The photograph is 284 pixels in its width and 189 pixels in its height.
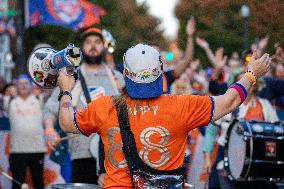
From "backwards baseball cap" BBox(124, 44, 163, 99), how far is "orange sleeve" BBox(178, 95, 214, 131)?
0.18 metres

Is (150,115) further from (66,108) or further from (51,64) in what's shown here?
(51,64)

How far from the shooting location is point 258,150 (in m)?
7.69

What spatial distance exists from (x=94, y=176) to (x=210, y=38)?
1305cm

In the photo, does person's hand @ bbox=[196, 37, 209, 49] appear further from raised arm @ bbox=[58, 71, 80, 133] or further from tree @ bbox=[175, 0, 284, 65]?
raised arm @ bbox=[58, 71, 80, 133]

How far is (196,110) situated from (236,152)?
3.26 meters

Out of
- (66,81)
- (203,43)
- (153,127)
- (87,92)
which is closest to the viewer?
(153,127)

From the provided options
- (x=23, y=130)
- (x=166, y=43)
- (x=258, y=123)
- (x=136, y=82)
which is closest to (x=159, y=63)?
(x=136, y=82)

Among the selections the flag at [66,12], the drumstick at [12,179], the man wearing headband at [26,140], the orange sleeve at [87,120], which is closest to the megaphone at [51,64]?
the orange sleeve at [87,120]

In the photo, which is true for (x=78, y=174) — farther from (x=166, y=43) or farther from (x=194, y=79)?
(x=166, y=43)

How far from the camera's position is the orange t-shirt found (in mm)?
4727

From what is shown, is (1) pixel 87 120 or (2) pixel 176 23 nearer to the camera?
(1) pixel 87 120

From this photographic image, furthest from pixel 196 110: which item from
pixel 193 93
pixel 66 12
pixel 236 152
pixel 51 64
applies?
pixel 66 12

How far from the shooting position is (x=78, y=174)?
23.4 feet

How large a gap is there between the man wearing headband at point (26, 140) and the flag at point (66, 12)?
6.17m
